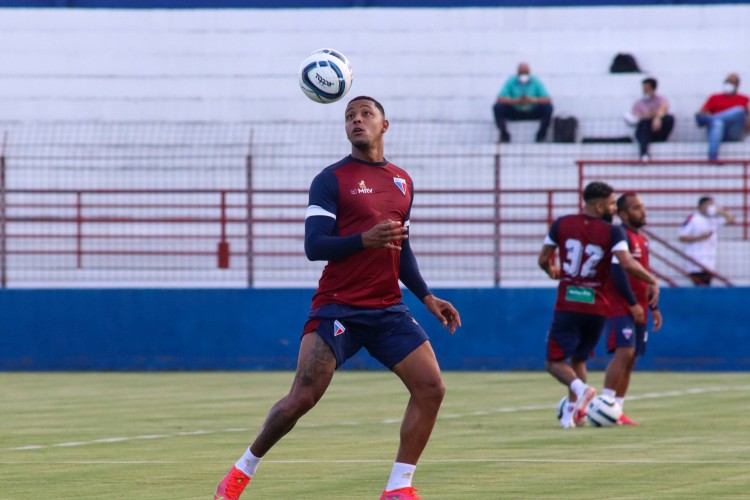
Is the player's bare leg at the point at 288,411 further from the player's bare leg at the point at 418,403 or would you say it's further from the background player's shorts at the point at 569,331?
the background player's shorts at the point at 569,331

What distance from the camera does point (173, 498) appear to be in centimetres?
875

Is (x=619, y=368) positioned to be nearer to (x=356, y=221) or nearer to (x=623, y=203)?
(x=623, y=203)

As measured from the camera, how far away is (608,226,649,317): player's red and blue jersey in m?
14.7

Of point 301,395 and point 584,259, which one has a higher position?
point 584,259

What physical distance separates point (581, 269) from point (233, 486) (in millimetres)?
6756

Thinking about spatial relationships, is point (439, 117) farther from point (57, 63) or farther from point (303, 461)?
point (303, 461)

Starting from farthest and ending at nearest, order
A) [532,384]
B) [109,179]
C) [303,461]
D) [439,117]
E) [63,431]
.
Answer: [439,117], [109,179], [532,384], [63,431], [303,461]

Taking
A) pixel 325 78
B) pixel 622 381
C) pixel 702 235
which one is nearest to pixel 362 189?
pixel 325 78

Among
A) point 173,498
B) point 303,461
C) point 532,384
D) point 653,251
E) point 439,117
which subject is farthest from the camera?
point 439,117

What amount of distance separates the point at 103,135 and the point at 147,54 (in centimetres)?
266

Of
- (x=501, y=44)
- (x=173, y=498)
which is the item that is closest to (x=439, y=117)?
(x=501, y=44)

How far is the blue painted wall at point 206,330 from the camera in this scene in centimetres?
2380

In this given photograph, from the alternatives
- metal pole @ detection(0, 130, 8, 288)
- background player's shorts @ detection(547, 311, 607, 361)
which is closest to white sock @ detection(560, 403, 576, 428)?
background player's shorts @ detection(547, 311, 607, 361)

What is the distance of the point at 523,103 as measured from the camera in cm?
2975
